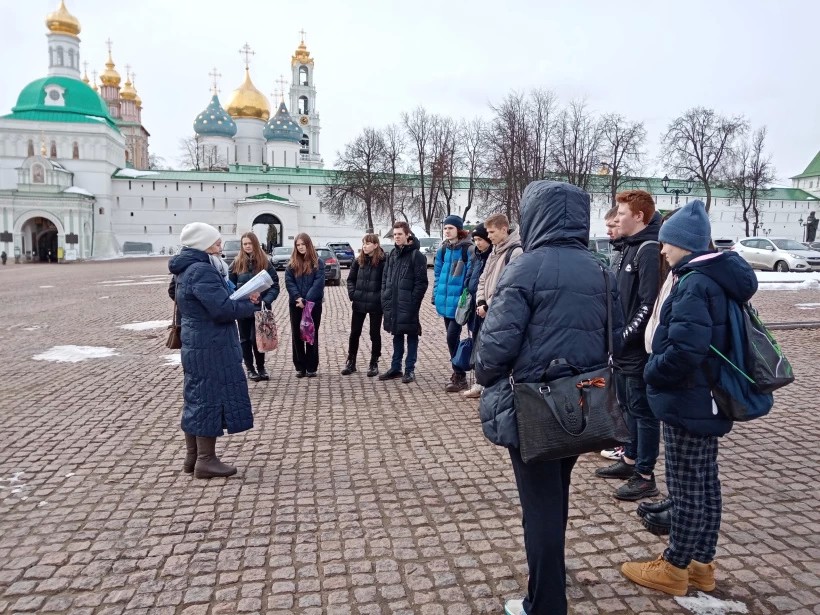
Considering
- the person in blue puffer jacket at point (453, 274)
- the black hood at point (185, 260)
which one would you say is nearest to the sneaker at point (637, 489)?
the person in blue puffer jacket at point (453, 274)

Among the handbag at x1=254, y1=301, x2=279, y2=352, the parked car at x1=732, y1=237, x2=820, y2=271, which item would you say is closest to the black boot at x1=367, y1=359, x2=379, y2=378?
the handbag at x1=254, y1=301, x2=279, y2=352

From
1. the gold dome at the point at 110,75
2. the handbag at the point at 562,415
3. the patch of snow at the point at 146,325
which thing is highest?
the gold dome at the point at 110,75

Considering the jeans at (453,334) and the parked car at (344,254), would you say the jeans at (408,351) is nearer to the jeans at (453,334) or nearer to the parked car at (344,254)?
the jeans at (453,334)

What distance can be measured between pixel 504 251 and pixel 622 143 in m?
35.5

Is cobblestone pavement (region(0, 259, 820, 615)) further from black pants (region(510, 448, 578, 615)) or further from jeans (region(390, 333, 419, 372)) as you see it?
jeans (region(390, 333, 419, 372))

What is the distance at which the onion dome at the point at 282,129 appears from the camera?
7206 cm

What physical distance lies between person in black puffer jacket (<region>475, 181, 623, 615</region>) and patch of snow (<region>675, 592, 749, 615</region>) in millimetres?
772

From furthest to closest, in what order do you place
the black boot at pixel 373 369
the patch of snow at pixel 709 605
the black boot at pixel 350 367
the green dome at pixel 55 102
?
1. the green dome at pixel 55 102
2. the black boot at pixel 350 367
3. the black boot at pixel 373 369
4. the patch of snow at pixel 709 605

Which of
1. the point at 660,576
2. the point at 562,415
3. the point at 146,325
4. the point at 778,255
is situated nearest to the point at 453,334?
the point at 660,576

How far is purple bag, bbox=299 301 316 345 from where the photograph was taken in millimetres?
7676

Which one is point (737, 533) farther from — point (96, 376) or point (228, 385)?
point (96, 376)

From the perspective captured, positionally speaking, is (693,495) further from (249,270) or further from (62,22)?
(62,22)

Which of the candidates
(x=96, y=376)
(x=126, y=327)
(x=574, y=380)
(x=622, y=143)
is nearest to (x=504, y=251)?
(x=574, y=380)

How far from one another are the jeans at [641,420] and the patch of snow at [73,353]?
810cm
